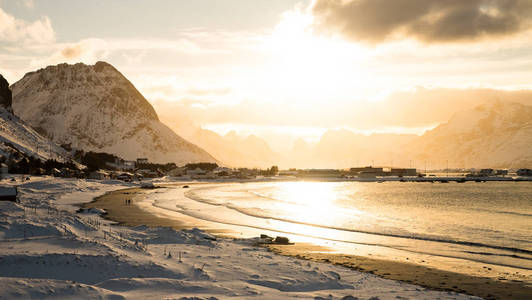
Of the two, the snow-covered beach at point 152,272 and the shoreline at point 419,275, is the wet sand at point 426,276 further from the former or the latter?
the snow-covered beach at point 152,272

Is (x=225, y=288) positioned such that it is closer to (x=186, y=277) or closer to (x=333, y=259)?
(x=186, y=277)

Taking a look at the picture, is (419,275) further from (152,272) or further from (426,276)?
(152,272)

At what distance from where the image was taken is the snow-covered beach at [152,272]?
17234mm

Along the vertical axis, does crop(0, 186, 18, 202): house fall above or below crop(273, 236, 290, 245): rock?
above

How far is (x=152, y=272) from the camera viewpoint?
20344 millimetres

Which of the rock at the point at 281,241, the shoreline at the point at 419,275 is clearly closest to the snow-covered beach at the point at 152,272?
the shoreline at the point at 419,275

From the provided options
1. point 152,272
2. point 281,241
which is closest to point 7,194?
point 281,241

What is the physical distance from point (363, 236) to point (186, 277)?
25411 millimetres

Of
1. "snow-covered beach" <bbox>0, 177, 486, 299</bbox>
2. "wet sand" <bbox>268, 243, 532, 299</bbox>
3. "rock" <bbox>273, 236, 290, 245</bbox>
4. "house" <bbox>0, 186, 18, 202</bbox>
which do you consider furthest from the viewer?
"house" <bbox>0, 186, 18, 202</bbox>

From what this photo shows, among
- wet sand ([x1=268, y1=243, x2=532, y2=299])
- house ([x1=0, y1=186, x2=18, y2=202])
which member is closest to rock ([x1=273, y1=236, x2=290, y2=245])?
wet sand ([x1=268, y1=243, x2=532, y2=299])

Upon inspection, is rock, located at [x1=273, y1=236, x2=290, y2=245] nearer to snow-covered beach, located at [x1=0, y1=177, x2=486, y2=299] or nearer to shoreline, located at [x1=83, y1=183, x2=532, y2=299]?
shoreline, located at [x1=83, y1=183, x2=532, y2=299]

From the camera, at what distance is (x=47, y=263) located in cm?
1944

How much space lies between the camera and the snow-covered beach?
17234 mm

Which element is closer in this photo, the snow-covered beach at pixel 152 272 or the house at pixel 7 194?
the snow-covered beach at pixel 152 272
